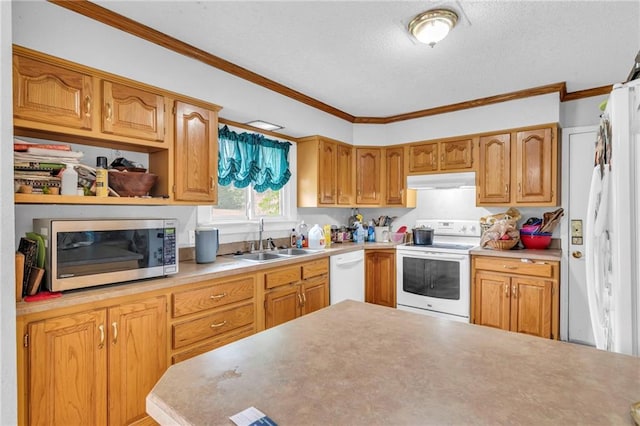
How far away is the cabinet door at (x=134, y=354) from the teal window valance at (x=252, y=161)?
1.32m

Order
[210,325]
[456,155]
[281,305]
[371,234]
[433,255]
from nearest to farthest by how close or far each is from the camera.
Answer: [210,325] → [281,305] → [433,255] → [456,155] → [371,234]

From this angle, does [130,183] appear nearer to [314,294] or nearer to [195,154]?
[195,154]

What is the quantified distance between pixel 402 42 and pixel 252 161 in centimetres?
166

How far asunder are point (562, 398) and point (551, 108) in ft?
10.4

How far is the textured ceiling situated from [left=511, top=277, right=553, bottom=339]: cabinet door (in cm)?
182

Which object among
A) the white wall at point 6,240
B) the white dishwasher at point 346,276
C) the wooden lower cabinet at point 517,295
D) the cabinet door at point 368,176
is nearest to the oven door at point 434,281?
the wooden lower cabinet at point 517,295

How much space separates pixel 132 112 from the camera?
2.01 metres

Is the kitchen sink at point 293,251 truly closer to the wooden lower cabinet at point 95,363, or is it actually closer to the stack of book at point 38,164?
the wooden lower cabinet at point 95,363

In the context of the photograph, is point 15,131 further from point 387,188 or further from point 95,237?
point 387,188

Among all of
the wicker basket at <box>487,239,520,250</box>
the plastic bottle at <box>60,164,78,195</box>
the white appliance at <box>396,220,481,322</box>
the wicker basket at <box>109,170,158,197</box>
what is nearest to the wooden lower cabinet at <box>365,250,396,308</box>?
the white appliance at <box>396,220,481,322</box>

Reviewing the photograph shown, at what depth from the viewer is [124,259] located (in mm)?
1855

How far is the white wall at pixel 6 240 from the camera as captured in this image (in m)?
1.14

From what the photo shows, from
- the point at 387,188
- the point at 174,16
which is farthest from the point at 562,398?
the point at 387,188

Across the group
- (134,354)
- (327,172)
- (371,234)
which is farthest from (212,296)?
(371,234)
